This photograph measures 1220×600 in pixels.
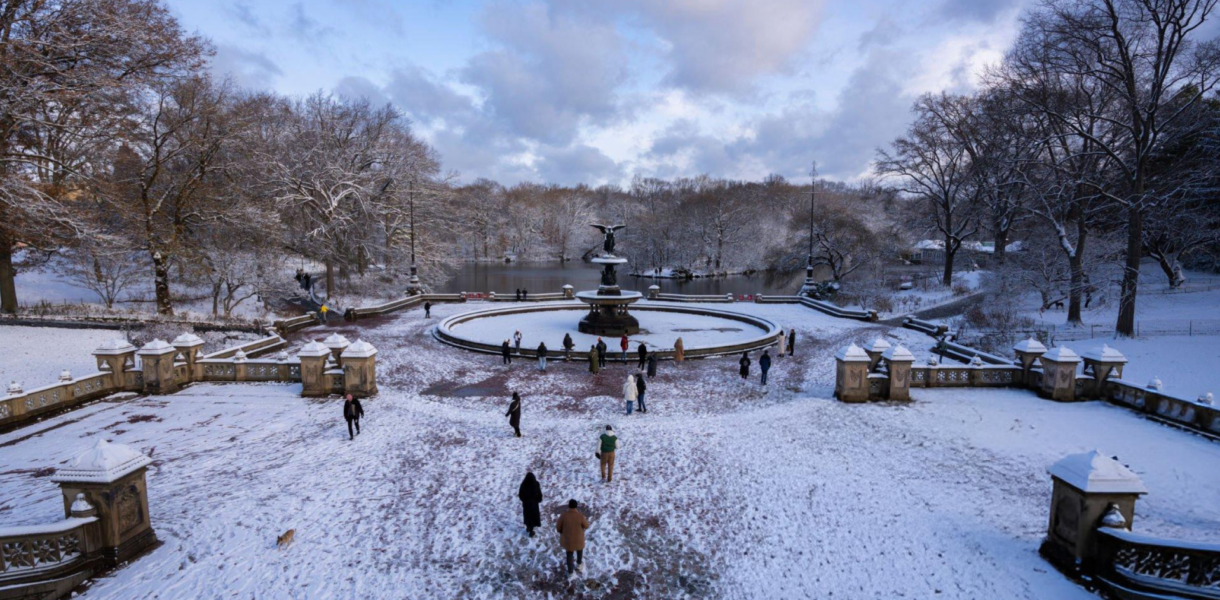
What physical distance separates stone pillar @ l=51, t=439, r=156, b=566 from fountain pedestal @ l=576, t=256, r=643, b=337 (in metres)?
18.0

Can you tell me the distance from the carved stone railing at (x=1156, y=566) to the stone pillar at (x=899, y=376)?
8.34 m

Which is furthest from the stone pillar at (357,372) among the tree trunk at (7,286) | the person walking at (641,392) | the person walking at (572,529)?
the tree trunk at (7,286)

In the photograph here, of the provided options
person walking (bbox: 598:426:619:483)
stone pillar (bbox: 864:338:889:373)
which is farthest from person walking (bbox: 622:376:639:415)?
stone pillar (bbox: 864:338:889:373)

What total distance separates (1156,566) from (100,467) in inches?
520

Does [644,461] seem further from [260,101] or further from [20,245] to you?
[260,101]

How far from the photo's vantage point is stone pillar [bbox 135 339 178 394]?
14805 millimetres

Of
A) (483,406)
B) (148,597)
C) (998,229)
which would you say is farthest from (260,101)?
(998,229)

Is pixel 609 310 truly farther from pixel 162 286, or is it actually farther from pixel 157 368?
pixel 162 286

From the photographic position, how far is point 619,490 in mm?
9750

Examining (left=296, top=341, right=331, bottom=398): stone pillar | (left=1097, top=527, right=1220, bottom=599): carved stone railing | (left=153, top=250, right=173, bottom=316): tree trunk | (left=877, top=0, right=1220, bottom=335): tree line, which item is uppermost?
(left=877, top=0, right=1220, bottom=335): tree line

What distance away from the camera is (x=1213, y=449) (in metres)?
11.0

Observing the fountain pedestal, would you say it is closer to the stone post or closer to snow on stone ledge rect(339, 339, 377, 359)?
snow on stone ledge rect(339, 339, 377, 359)

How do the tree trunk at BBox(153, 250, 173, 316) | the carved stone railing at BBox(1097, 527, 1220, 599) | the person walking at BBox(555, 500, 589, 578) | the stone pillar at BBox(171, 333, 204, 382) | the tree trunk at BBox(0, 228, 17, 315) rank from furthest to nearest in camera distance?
the tree trunk at BBox(153, 250, 173, 316) < the tree trunk at BBox(0, 228, 17, 315) < the stone pillar at BBox(171, 333, 204, 382) < the person walking at BBox(555, 500, 589, 578) < the carved stone railing at BBox(1097, 527, 1220, 599)

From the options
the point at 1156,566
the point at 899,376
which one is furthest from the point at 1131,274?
the point at 1156,566
